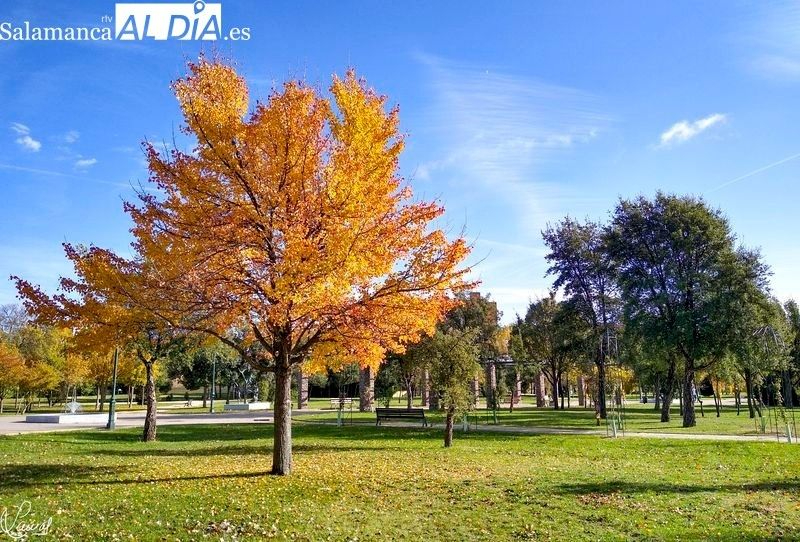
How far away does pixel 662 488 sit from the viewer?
10766 mm

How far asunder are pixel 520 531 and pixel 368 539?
7.12 feet

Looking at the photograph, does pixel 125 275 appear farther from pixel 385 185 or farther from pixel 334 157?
pixel 385 185

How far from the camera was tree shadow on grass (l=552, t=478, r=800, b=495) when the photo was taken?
1045 centimetres

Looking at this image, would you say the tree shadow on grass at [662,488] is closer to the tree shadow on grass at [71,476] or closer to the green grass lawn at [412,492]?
the green grass lawn at [412,492]

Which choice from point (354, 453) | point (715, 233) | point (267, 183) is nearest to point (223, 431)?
point (354, 453)

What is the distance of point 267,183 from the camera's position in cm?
1058

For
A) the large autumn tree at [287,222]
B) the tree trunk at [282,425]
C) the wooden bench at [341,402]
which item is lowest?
the wooden bench at [341,402]

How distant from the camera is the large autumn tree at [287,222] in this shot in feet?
33.3

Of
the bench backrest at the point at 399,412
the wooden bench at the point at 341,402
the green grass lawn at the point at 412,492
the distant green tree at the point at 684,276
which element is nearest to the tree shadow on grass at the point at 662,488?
the green grass lawn at the point at 412,492

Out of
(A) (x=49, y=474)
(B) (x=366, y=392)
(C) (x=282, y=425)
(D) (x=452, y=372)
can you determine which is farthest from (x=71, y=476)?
(B) (x=366, y=392)

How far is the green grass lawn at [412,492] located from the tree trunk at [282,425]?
1.28ft

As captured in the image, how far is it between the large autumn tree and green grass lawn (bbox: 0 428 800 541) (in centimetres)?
331

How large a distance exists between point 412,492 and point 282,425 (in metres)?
3.34

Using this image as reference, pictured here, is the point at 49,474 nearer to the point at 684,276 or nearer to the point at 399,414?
the point at 399,414
